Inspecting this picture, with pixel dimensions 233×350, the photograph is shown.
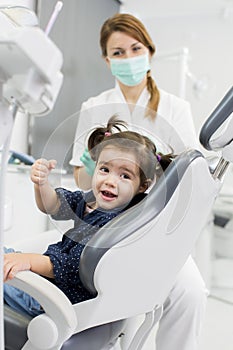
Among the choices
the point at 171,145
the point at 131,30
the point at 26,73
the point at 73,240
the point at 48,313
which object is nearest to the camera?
the point at 26,73

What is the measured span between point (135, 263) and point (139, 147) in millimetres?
291

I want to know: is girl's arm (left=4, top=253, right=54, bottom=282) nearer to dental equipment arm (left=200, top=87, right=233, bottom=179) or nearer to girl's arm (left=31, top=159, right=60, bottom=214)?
girl's arm (left=31, top=159, right=60, bottom=214)

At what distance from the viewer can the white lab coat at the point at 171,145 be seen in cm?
115

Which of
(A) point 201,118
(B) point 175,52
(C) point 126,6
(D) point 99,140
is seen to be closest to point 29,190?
(D) point 99,140

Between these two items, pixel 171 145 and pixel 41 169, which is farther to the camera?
pixel 171 145

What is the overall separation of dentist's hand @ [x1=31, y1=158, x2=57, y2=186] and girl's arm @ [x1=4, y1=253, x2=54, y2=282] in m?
0.18

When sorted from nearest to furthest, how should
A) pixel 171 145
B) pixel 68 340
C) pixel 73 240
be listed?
pixel 68 340
pixel 73 240
pixel 171 145

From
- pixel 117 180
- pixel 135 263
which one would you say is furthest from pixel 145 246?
pixel 117 180

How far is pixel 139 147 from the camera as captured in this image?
1032 millimetres

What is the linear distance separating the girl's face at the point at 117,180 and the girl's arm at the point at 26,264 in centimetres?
19

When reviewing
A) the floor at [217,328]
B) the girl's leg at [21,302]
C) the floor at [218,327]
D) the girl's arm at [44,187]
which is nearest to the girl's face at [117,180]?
the girl's arm at [44,187]

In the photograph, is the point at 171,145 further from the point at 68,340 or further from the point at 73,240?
the point at 68,340

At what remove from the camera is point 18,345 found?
0.93 meters

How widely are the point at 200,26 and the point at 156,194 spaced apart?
3.10m
